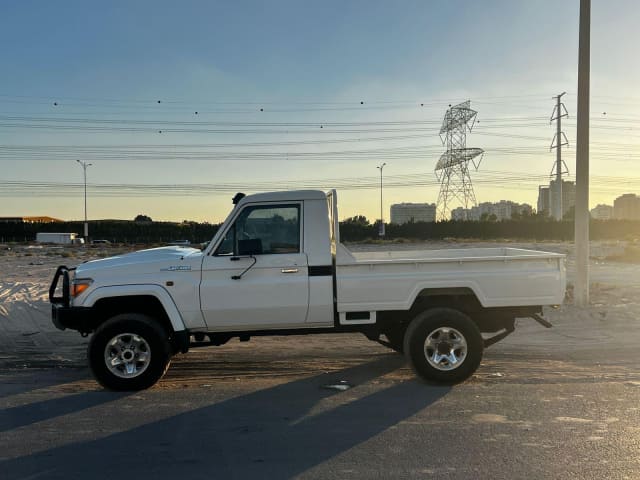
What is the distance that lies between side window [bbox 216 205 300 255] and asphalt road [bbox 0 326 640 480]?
1.66 meters

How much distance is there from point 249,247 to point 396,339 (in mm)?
2539

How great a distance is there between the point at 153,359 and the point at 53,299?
1.50 meters

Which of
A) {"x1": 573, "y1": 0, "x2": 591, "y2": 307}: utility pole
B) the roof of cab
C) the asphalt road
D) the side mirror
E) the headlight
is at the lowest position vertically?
the asphalt road

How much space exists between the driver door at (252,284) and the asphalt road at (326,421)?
841 millimetres

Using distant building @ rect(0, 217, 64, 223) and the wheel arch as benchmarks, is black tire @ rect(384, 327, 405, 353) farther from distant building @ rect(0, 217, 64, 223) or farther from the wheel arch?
distant building @ rect(0, 217, 64, 223)

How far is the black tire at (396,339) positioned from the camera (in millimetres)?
6832

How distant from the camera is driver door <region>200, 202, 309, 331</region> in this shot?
6043mm

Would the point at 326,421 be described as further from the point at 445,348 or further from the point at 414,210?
the point at 414,210

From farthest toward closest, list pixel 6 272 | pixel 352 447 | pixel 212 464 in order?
pixel 6 272 → pixel 352 447 → pixel 212 464

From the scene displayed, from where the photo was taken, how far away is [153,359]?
235 inches

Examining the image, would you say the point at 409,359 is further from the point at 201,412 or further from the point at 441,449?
the point at 201,412

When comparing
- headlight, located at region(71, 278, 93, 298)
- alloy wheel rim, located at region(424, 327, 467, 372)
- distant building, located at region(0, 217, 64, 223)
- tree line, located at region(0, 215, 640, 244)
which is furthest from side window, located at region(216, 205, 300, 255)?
distant building, located at region(0, 217, 64, 223)

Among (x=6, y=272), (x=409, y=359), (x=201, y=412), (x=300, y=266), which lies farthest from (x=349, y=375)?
(x=6, y=272)

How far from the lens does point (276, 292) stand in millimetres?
6055
